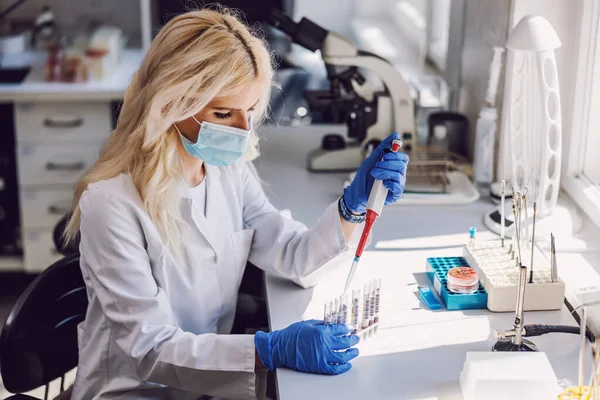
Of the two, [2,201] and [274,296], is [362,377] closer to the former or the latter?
[274,296]

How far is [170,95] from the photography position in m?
1.55

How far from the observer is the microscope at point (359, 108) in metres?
2.37

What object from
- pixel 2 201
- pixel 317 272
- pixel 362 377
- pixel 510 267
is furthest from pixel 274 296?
pixel 2 201

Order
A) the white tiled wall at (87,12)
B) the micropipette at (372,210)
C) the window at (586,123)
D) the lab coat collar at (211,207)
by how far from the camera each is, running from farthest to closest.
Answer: the white tiled wall at (87,12) < the window at (586,123) < the lab coat collar at (211,207) < the micropipette at (372,210)

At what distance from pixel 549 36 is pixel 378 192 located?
528 mm

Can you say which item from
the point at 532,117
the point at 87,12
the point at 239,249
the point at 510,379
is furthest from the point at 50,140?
the point at 510,379

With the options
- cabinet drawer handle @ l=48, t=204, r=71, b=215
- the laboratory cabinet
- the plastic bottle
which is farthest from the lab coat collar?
cabinet drawer handle @ l=48, t=204, r=71, b=215

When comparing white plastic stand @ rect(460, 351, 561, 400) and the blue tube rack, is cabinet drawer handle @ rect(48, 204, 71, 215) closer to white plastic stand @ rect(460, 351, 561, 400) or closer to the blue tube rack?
the blue tube rack

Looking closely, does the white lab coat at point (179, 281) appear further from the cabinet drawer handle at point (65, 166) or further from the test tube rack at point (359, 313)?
the cabinet drawer handle at point (65, 166)

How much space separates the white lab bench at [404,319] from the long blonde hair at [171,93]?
320 mm

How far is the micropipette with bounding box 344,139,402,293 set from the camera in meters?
1.60

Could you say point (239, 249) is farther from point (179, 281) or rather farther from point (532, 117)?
point (532, 117)

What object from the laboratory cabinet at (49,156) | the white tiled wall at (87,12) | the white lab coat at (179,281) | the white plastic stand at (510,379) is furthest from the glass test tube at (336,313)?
the white tiled wall at (87,12)

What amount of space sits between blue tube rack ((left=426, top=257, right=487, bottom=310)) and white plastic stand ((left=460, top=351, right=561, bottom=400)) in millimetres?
290
